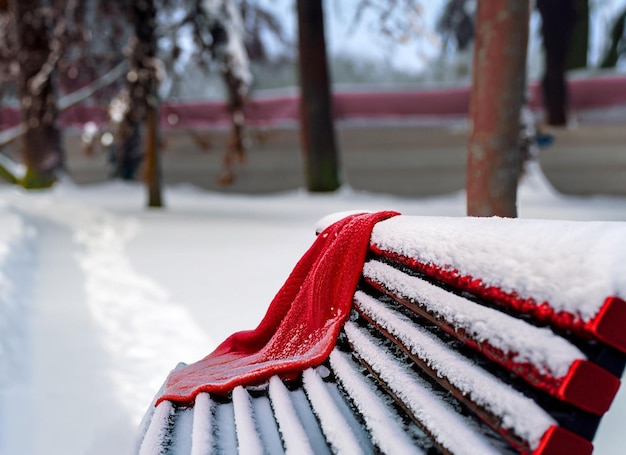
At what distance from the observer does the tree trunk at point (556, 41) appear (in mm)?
11125

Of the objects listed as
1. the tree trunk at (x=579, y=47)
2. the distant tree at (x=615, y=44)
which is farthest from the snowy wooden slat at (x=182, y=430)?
the distant tree at (x=615, y=44)

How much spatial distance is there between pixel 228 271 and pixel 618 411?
355cm

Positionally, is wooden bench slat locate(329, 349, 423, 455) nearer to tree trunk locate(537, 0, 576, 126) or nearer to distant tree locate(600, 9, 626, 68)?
tree trunk locate(537, 0, 576, 126)

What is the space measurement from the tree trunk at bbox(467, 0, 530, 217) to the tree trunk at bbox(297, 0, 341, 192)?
5709 millimetres

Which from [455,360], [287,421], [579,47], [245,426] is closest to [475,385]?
[455,360]

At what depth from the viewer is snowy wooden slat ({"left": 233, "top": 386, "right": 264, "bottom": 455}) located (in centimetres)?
154

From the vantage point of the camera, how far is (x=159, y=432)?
179 centimetres

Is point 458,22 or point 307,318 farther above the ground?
point 458,22

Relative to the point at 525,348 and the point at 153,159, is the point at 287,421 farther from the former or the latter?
the point at 153,159

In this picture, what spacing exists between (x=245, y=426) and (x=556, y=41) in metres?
Answer: 11.4

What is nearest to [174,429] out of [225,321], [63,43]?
[225,321]

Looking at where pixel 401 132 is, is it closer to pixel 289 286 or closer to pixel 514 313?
pixel 289 286

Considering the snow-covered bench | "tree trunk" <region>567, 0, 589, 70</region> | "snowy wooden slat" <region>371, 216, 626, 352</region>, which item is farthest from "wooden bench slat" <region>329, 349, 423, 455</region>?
"tree trunk" <region>567, 0, 589, 70</region>

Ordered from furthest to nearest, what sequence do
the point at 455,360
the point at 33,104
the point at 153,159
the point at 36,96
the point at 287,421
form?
the point at 33,104 < the point at 36,96 < the point at 153,159 < the point at 287,421 < the point at 455,360
